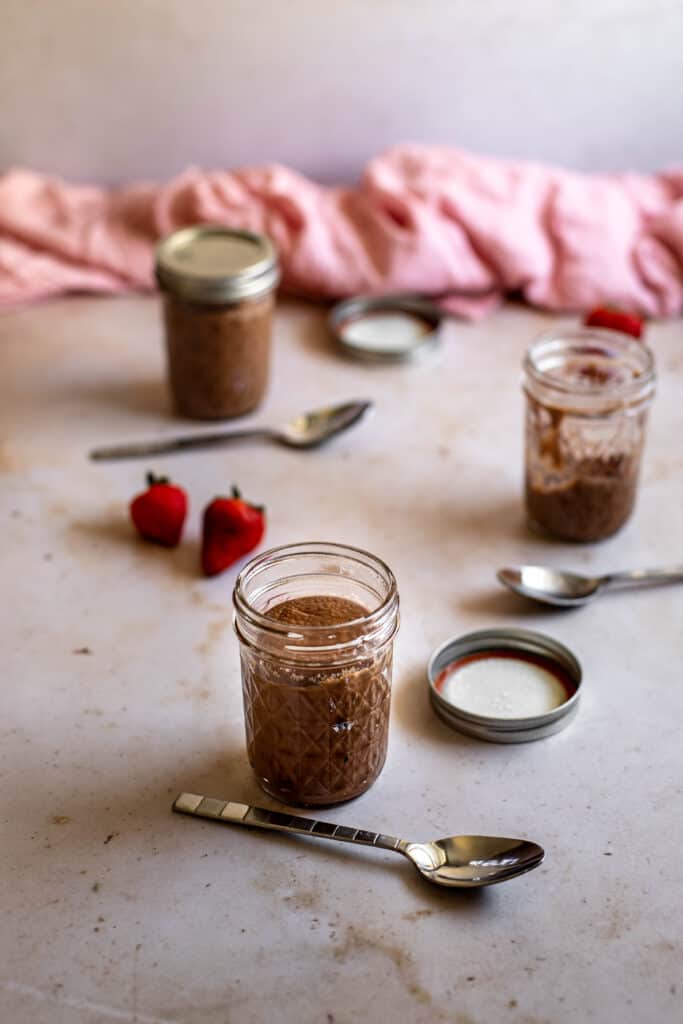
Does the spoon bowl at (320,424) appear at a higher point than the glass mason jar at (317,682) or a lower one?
lower

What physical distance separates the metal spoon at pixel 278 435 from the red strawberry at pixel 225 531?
27 cm

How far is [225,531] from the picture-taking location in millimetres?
1461

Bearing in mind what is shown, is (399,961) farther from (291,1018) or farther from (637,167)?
(637,167)

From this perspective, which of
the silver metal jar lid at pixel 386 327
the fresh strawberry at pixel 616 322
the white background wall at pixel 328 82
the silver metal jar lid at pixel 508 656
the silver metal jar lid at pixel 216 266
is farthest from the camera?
the white background wall at pixel 328 82

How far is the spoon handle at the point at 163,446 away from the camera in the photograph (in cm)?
171

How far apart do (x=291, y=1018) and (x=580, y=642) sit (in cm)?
56

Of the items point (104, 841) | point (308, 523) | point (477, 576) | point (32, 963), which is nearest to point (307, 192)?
point (308, 523)

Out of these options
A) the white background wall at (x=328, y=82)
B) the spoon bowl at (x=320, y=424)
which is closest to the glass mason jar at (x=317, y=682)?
the spoon bowl at (x=320, y=424)

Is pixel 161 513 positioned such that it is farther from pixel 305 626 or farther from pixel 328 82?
pixel 328 82

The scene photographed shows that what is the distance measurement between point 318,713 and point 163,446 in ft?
2.32

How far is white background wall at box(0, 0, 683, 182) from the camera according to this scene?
2100 mm

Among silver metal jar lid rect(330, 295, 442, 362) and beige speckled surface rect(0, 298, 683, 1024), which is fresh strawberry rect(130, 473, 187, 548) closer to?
beige speckled surface rect(0, 298, 683, 1024)

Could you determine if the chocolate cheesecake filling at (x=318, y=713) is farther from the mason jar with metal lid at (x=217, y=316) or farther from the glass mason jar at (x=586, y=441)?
the mason jar with metal lid at (x=217, y=316)

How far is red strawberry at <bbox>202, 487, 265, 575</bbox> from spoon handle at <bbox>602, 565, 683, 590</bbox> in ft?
1.35
